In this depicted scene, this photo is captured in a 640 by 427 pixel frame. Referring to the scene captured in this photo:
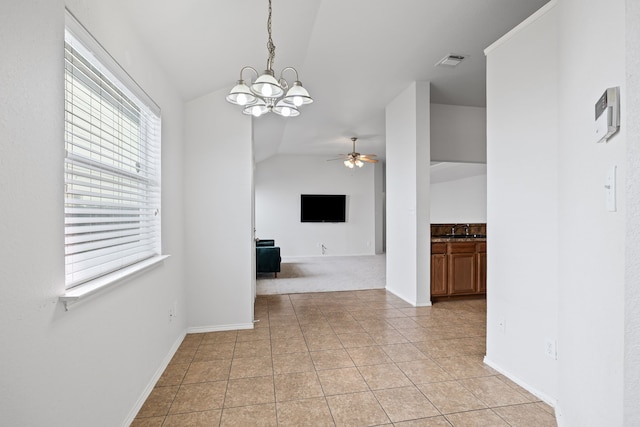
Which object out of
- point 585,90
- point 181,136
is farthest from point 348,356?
point 181,136

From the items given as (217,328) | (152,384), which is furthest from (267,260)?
(152,384)

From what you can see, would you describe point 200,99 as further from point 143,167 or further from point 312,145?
point 312,145

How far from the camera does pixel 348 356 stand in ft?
9.29

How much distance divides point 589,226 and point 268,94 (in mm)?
1747

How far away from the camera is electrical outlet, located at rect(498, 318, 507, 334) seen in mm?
2508

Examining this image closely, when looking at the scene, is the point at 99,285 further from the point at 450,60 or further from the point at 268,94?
the point at 450,60

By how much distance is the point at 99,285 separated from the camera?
152 cm

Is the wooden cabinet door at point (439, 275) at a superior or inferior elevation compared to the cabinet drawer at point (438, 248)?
inferior

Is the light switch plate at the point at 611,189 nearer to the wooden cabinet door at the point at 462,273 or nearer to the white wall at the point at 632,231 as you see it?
the white wall at the point at 632,231

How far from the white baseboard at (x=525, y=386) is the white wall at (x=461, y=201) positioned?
3365 mm

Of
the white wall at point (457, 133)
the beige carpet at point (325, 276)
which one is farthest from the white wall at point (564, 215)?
the beige carpet at point (325, 276)

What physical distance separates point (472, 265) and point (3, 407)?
4881 millimetres

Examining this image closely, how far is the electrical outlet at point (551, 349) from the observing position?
6.84ft

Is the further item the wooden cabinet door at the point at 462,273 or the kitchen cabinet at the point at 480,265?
the kitchen cabinet at the point at 480,265
